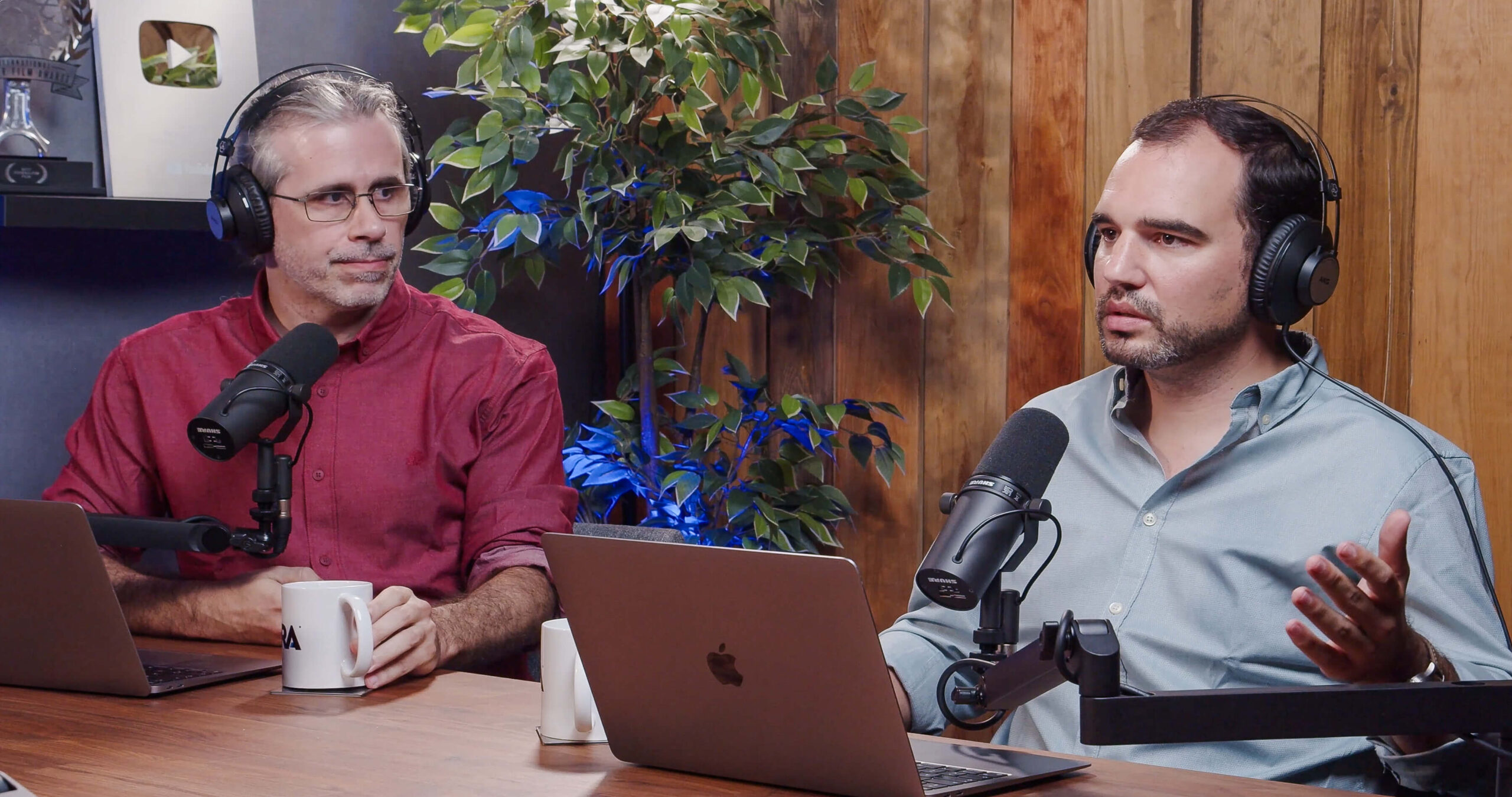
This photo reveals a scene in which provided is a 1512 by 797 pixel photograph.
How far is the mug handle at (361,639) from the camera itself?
4.23ft

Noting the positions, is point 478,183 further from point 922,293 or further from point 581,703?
point 581,703

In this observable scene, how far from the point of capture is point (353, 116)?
1910 millimetres

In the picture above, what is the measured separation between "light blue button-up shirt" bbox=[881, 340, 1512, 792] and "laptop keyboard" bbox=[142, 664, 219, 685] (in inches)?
28.2

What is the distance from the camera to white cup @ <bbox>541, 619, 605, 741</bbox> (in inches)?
44.0

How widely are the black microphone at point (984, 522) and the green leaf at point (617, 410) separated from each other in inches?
69.1

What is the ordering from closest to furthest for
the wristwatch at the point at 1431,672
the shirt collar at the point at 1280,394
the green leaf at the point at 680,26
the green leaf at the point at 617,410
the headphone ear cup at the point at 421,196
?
1. the wristwatch at the point at 1431,672
2. the shirt collar at the point at 1280,394
3. the headphone ear cup at the point at 421,196
4. the green leaf at the point at 680,26
5. the green leaf at the point at 617,410

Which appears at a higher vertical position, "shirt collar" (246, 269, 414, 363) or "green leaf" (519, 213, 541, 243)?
"green leaf" (519, 213, 541, 243)

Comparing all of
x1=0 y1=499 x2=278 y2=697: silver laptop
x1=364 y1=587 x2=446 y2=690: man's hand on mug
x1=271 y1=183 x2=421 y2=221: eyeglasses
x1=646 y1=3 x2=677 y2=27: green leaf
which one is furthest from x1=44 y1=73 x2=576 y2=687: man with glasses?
x1=646 y1=3 x2=677 y2=27: green leaf

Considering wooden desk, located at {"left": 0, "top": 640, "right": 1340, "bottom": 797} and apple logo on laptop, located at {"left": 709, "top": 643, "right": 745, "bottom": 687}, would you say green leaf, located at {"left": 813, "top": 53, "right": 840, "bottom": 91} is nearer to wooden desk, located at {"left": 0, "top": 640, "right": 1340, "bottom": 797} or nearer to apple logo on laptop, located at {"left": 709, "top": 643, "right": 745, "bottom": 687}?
wooden desk, located at {"left": 0, "top": 640, "right": 1340, "bottom": 797}

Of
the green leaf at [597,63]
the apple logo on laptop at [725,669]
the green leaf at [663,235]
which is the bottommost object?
the apple logo on laptop at [725,669]

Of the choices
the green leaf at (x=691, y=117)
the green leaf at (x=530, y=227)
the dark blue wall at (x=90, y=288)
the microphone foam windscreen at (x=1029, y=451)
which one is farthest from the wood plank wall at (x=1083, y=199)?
the microphone foam windscreen at (x=1029, y=451)

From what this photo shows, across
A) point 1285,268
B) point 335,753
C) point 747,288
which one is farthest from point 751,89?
point 335,753

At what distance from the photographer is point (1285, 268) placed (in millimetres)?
1506

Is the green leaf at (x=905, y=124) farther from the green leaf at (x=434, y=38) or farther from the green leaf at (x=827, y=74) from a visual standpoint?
the green leaf at (x=434, y=38)
